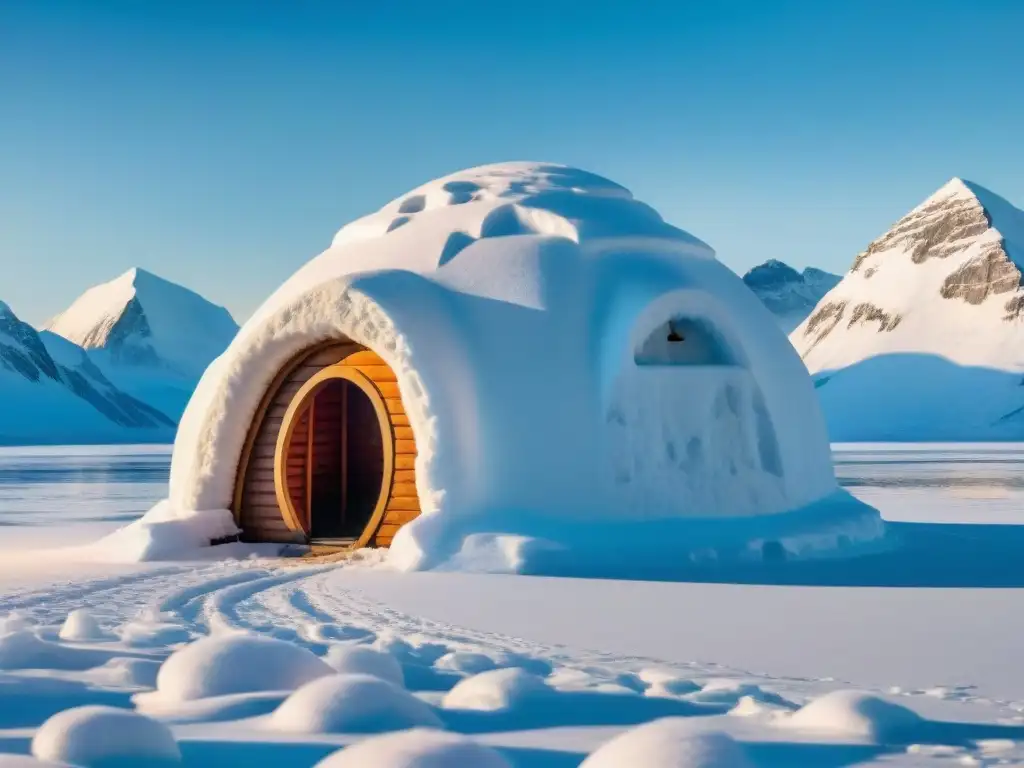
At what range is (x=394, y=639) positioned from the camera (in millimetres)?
6035

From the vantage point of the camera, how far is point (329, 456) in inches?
506

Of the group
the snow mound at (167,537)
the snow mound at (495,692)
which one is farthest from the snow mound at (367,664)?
the snow mound at (167,537)

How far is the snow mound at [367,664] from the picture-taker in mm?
4945

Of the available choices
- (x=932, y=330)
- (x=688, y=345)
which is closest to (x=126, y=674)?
(x=688, y=345)

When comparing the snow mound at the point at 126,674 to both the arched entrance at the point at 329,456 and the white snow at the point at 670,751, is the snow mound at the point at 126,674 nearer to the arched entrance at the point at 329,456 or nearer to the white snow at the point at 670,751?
the white snow at the point at 670,751

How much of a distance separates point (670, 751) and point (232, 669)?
1961 millimetres

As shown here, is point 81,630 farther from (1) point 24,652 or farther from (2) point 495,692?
(2) point 495,692

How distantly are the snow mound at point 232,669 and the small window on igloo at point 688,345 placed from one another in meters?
6.34

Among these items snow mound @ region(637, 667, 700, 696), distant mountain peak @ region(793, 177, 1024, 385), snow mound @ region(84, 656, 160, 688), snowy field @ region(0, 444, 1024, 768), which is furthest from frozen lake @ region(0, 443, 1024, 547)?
distant mountain peak @ region(793, 177, 1024, 385)

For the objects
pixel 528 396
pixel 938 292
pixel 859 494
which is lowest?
pixel 859 494

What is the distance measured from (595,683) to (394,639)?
1327 mm

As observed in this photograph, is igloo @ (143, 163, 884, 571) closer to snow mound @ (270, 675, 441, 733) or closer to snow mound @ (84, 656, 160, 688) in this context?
snow mound @ (84, 656, 160, 688)

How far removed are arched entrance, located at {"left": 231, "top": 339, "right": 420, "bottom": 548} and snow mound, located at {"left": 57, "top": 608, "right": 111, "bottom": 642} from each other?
4.20 metres

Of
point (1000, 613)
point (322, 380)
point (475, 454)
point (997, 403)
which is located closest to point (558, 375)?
point (475, 454)
